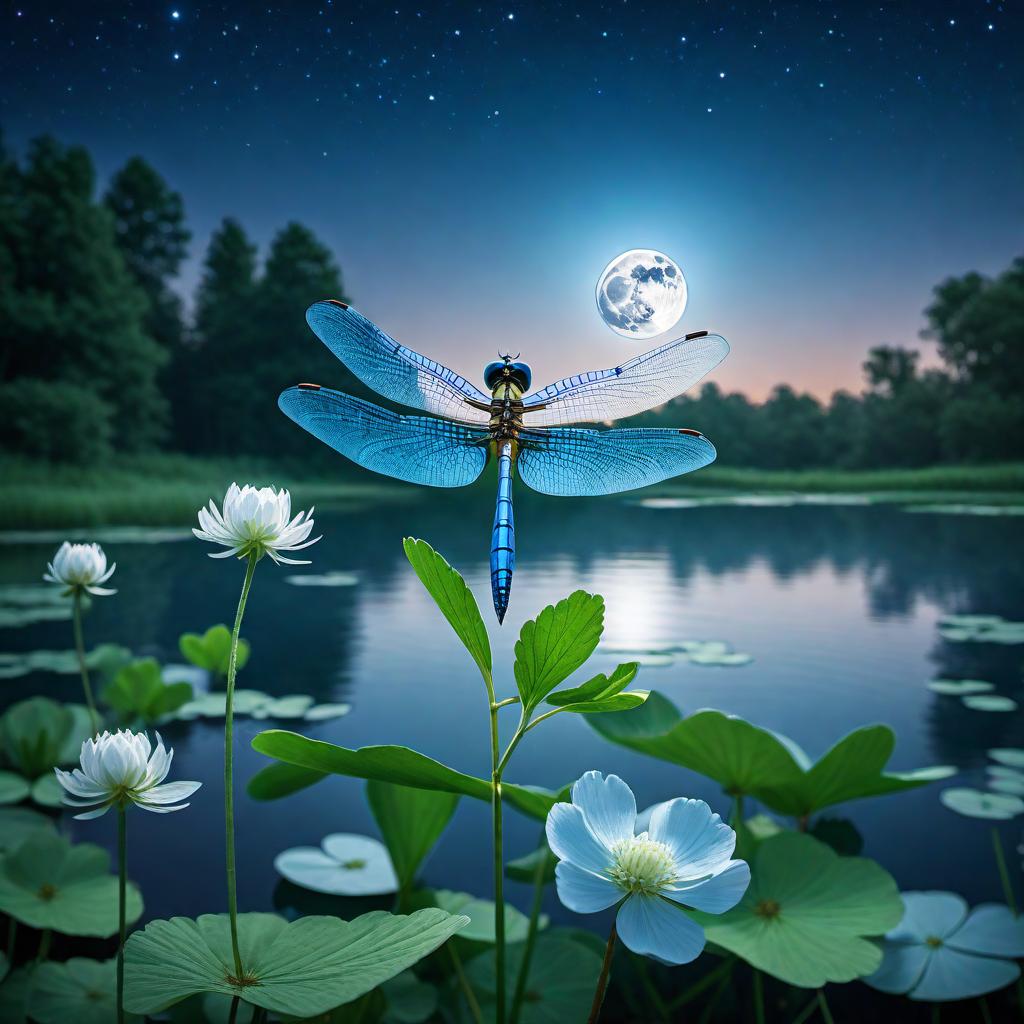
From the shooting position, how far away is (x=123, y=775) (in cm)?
30

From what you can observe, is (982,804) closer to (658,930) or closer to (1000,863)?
(1000,863)

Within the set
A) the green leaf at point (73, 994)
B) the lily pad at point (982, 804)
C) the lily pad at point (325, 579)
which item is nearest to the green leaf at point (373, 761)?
the green leaf at point (73, 994)

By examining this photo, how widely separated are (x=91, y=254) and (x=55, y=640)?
382cm

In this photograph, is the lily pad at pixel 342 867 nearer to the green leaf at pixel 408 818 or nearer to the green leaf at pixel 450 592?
the green leaf at pixel 408 818

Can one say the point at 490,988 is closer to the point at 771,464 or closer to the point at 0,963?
the point at 0,963

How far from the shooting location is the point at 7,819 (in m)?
1.13

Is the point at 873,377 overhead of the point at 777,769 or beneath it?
overhead

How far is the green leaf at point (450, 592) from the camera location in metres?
0.32

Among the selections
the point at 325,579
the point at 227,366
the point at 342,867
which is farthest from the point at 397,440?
the point at 227,366

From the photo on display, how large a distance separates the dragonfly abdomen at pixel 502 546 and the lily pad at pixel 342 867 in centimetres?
74

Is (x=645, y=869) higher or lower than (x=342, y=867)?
higher

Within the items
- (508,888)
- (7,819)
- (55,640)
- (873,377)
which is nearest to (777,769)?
(508,888)

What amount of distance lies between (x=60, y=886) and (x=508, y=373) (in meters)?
0.69

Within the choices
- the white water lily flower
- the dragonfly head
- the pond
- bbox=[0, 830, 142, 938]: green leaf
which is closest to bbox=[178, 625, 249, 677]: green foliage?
the pond
